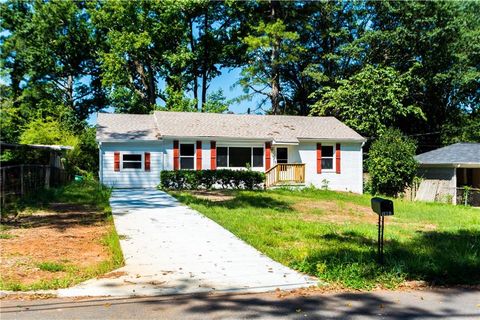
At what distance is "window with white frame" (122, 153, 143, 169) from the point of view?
21875mm

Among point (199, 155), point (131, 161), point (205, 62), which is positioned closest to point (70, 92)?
point (205, 62)

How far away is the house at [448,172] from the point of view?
22531mm

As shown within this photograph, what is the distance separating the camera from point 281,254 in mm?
7188

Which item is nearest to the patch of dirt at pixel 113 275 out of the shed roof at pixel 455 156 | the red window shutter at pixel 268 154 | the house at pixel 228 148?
the house at pixel 228 148

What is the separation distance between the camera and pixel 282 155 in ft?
80.1

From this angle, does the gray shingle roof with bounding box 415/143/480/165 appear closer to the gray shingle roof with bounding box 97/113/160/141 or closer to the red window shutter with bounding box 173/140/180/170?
the red window shutter with bounding box 173/140/180/170

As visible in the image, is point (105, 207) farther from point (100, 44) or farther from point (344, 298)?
point (100, 44)

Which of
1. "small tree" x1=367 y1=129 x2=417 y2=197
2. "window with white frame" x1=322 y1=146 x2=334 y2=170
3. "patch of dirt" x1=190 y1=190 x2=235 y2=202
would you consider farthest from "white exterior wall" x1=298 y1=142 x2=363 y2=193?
"patch of dirt" x1=190 y1=190 x2=235 y2=202

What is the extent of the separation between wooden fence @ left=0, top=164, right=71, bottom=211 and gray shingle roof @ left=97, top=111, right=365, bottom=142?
4.17 m

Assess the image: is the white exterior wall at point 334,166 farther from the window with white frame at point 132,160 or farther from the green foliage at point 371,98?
the window with white frame at point 132,160

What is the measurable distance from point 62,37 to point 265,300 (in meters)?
34.8

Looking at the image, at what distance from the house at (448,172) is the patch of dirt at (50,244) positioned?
18016 millimetres

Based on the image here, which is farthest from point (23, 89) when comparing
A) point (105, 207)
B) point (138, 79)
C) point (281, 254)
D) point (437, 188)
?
point (281, 254)

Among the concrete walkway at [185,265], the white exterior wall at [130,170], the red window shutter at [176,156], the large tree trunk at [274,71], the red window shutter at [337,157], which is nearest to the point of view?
the concrete walkway at [185,265]
